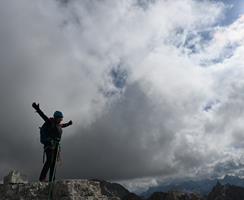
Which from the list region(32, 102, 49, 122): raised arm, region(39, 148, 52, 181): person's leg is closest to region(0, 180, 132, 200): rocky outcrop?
region(39, 148, 52, 181): person's leg

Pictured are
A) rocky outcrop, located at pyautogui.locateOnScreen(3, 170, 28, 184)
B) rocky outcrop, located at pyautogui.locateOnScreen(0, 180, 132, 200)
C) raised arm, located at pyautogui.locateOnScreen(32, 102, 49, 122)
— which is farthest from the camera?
rocky outcrop, located at pyautogui.locateOnScreen(3, 170, 28, 184)

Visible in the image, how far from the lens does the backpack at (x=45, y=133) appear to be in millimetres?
17844

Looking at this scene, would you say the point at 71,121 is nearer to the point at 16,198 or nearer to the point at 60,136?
the point at 60,136

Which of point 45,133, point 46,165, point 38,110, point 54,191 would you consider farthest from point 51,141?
point 54,191

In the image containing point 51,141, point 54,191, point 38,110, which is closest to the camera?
point 54,191

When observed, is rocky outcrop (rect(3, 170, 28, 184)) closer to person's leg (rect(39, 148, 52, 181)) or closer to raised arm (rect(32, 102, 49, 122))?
person's leg (rect(39, 148, 52, 181))

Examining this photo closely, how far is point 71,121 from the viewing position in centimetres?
1881

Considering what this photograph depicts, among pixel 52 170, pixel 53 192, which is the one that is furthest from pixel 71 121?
pixel 53 192

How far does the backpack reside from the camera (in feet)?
58.5

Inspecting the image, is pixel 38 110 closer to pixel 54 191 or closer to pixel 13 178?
pixel 13 178

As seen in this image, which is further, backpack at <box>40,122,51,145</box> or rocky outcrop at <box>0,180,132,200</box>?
backpack at <box>40,122,51,145</box>

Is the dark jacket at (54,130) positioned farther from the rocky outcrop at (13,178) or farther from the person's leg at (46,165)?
the rocky outcrop at (13,178)

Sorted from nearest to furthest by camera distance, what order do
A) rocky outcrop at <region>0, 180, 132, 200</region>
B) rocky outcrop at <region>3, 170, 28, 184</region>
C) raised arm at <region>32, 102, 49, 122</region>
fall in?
rocky outcrop at <region>0, 180, 132, 200</region>
raised arm at <region>32, 102, 49, 122</region>
rocky outcrop at <region>3, 170, 28, 184</region>

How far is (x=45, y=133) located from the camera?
58.7 ft
